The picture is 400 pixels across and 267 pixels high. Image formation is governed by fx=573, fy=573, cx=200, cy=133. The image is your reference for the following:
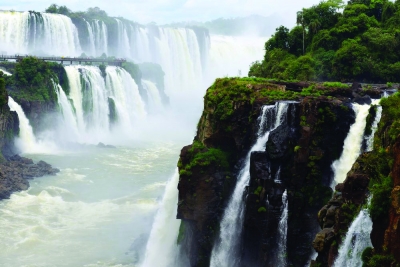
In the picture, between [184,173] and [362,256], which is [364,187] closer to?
[362,256]

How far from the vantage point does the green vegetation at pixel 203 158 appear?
950 inches

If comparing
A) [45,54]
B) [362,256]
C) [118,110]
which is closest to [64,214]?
[362,256]

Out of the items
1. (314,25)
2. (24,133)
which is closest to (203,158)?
(314,25)

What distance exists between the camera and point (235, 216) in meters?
23.2

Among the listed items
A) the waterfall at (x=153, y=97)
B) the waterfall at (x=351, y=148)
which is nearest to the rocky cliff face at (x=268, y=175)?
the waterfall at (x=351, y=148)

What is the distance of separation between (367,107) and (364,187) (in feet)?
19.8

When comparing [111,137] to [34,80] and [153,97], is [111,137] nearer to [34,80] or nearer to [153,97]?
[34,80]

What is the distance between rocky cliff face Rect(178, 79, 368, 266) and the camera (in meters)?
21.8

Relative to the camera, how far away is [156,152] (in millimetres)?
48875

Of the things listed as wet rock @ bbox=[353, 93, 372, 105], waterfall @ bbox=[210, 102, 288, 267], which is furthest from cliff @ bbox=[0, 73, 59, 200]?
wet rock @ bbox=[353, 93, 372, 105]

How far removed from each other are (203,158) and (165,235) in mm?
4986

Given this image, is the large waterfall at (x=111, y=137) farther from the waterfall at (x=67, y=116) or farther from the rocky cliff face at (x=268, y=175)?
the rocky cliff face at (x=268, y=175)

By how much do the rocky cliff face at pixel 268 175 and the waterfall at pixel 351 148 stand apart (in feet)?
0.96

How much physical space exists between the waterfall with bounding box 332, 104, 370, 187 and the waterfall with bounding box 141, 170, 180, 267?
8.44 metres
